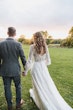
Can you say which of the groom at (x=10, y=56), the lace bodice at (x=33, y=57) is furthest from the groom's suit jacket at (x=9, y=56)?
the lace bodice at (x=33, y=57)

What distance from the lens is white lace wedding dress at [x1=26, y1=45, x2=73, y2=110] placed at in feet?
19.8

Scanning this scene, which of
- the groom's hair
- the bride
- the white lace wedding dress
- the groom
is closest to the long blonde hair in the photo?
the bride

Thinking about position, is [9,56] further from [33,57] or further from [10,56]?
[33,57]

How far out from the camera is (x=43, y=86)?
6.28m

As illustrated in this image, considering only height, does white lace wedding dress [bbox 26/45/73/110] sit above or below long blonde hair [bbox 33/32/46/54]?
below

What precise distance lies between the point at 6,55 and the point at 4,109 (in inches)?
61.7

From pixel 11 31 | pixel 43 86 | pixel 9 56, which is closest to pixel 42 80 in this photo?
pixel 43 86

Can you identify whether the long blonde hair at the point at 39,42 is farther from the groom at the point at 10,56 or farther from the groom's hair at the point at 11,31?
the groom's hair at the point at 11,31

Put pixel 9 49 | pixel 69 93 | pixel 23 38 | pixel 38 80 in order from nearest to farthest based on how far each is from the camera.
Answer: pixel 9 49 → pixel 38 80 → pixel 69 93 → pixel 23 38

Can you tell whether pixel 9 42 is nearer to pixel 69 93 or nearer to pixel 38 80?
pixel 38 80

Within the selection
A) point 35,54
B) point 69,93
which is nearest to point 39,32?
point 35,54

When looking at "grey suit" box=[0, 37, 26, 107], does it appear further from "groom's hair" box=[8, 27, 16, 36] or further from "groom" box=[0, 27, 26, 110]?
"groom's hair" box=[8, 27, 16, 36]

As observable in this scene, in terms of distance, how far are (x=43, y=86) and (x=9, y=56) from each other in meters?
1.17

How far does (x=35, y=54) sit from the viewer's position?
636 centimetres
